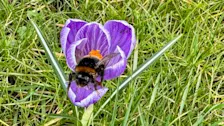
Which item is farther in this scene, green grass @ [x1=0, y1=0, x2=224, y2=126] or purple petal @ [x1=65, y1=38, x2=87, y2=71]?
green grass @ [x1=0, y1=0, x2=224, y2=126]

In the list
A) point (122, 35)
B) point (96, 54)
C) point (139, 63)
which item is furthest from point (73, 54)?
point (139, 63)

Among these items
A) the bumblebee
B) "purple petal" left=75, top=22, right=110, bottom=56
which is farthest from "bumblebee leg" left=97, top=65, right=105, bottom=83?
"purple petal" left=75, top=22, right=110, bottom=56

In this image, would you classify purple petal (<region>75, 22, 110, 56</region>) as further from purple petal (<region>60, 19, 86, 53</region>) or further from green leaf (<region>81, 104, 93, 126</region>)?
green leaf (<region>81, 104, 93, 126</region>)

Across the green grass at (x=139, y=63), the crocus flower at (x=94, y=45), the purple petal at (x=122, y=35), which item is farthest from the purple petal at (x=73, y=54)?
the green grass at (x=139, y=63)

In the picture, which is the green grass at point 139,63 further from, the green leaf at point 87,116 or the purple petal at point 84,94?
the purple petal at point 84,94

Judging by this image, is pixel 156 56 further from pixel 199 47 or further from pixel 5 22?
pixel 5 22

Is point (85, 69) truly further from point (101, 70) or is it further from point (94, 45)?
point (94, 45)

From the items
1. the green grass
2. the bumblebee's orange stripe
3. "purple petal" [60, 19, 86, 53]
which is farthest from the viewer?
the green grass
